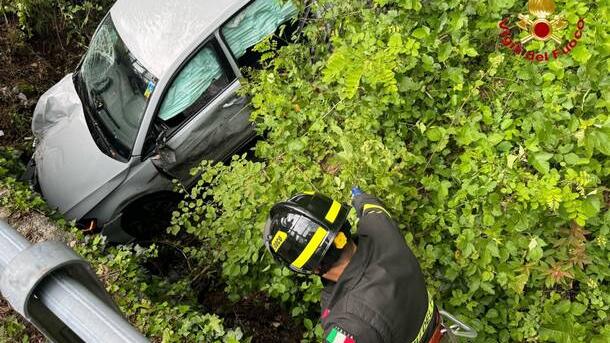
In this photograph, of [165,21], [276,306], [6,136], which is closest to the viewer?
[276,306]

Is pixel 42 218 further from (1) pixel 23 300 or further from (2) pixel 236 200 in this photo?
(1) pixel 23 300

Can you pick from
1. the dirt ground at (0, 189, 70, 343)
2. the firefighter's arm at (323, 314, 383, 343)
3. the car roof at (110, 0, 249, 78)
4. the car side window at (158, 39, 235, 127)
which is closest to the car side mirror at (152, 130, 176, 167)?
the car side window at (158, 39, 235, 127)

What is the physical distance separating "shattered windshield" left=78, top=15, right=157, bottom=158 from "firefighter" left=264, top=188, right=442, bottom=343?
2493 millimetres

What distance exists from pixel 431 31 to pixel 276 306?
2277mm

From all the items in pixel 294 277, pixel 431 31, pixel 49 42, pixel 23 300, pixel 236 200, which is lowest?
pixel 294 277

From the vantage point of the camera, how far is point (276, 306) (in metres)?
3.58

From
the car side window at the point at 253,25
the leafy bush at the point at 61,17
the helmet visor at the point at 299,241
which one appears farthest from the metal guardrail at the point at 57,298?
the leafy bush at the point at 61,17

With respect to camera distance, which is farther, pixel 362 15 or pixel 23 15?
pixel 23 15

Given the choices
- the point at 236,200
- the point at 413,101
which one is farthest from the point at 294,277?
the point at 413,101

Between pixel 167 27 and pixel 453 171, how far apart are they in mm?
2729

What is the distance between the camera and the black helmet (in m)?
2.05

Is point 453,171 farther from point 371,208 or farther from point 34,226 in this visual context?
point 34,226

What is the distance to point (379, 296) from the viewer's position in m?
2.09

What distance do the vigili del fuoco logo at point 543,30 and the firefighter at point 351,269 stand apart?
1760mm
